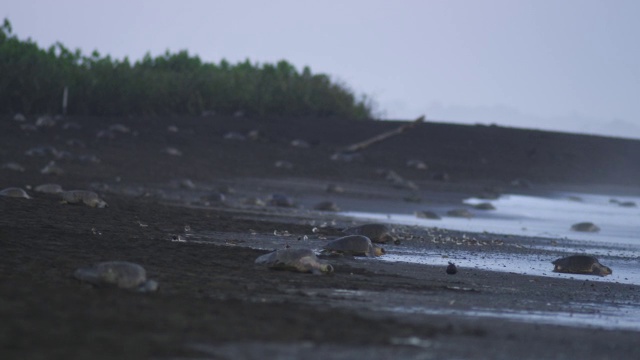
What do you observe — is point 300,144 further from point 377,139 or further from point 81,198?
point 81,198

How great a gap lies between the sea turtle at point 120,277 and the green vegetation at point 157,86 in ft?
65.7

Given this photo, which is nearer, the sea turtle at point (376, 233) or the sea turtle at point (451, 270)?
the sea turtle at point (451, 270)

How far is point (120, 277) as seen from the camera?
20.6 feet

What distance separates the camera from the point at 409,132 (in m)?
30.1

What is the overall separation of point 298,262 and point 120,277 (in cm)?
184

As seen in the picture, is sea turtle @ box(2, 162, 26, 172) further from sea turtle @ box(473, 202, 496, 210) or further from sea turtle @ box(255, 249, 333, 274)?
sea turtle @ box(255, 249, 333, 274)

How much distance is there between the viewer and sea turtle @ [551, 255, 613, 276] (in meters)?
9.47

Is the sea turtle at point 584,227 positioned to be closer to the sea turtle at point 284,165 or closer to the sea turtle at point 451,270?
the sea turtle at point 451,270

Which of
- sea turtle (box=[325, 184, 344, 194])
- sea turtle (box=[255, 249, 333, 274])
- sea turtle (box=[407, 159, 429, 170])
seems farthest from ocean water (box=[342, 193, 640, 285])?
sea turtle (box=[407, 159, 429, 170])

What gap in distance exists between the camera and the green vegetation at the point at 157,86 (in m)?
26.6

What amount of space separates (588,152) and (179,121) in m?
11.4

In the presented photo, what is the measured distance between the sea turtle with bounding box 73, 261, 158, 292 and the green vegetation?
20.0 m

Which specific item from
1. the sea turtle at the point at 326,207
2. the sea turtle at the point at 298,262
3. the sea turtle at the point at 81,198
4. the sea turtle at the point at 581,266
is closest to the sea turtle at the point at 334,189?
the sea turtle at the point at 326,207

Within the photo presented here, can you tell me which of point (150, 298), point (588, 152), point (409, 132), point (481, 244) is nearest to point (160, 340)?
point (150, 298)
